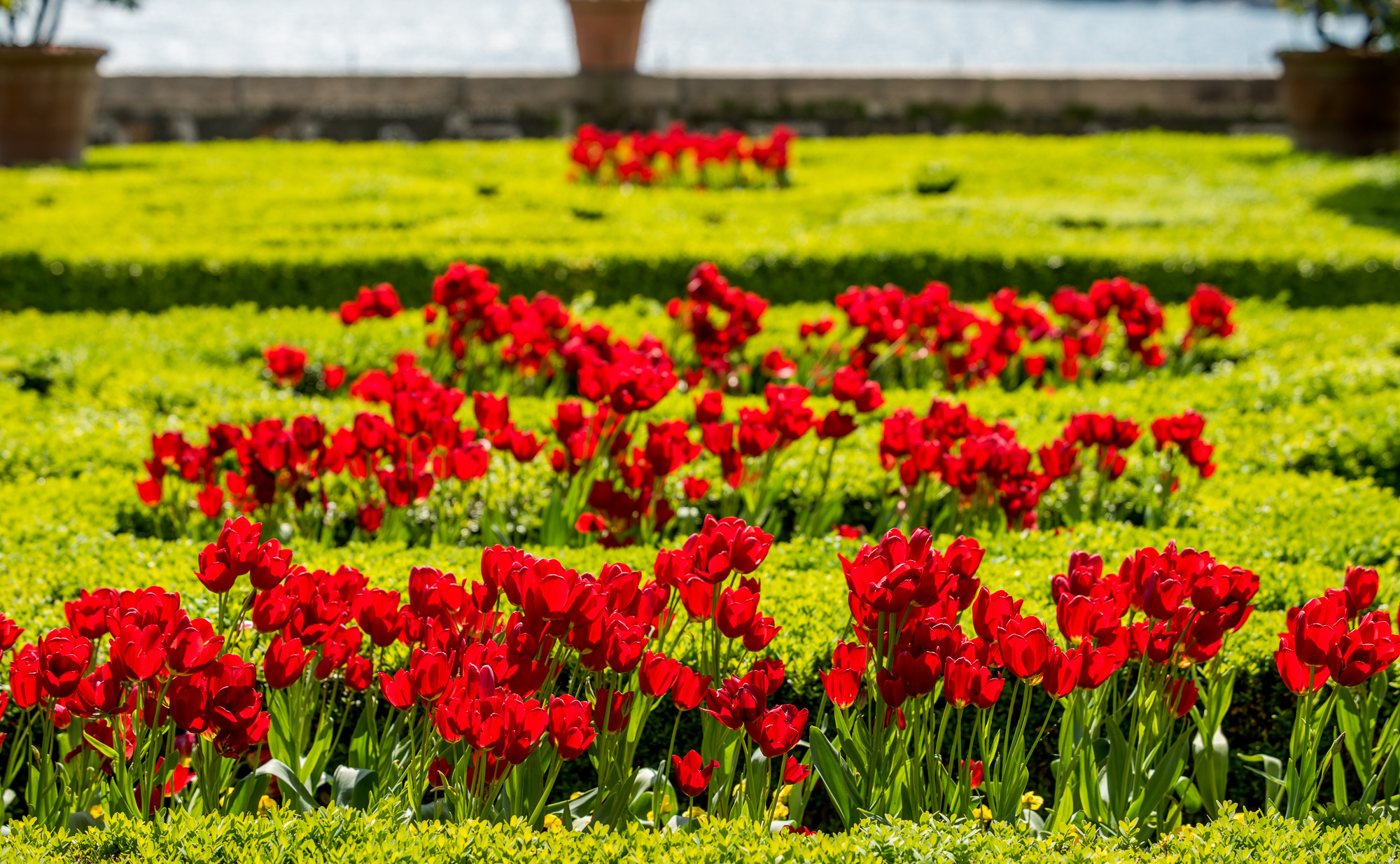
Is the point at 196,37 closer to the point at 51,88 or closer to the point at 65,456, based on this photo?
the point at 51,88

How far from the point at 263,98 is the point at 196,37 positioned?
38.8 m

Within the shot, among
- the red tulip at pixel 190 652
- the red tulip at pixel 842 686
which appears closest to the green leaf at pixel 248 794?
the red tulip at pixel 190 652

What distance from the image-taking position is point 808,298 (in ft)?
27.0

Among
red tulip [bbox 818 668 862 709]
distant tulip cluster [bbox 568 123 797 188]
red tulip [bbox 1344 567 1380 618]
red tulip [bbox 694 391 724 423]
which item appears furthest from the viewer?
distant tulip cluster [bbox 568 123 797 188]

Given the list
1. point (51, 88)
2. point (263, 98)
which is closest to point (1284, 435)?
point (51, 88)

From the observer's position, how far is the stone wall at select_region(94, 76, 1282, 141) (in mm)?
15406

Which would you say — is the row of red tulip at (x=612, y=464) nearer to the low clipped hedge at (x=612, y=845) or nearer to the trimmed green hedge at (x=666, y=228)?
the low clipped hedge at (x=612, y=845)

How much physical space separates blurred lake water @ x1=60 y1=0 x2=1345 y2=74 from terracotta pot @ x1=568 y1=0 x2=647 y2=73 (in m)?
0.37

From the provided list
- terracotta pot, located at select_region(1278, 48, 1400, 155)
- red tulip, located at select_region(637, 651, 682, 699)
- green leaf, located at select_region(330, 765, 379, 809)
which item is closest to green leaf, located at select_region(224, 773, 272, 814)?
green leaf, located at select_region(330, 765, 379, 809)

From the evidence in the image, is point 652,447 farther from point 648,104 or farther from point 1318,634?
point 648,104

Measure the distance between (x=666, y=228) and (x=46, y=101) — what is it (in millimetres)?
6917

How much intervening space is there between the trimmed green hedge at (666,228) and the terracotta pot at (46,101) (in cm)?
49

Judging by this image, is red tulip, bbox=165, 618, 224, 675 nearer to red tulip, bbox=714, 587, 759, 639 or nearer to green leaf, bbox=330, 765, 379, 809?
green leaf, bbox=330, 765, 379, 809

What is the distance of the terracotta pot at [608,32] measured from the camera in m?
15.7
